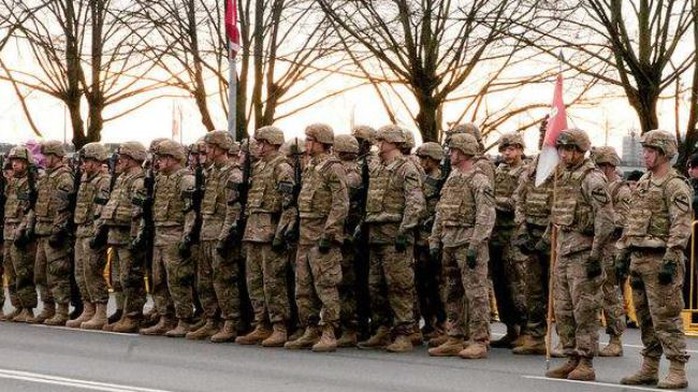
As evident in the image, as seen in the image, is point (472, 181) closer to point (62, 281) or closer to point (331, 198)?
point (331, 198)

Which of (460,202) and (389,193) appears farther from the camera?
(389,193)

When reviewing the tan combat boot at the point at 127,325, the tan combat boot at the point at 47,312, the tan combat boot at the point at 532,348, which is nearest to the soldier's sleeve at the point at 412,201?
the tan combat boot at the point at 532,348

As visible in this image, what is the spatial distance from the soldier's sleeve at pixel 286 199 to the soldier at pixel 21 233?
12.4 feet

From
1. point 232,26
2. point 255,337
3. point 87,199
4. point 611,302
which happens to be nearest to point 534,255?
point 611,302

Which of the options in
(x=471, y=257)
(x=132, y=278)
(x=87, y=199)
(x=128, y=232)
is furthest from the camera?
(x=87, y=199)

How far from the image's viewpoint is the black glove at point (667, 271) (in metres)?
11.8

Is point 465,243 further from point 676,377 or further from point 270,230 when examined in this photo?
point 676,377

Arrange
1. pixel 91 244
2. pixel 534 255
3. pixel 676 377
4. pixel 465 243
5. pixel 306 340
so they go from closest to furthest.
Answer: pixel 676 377
pixel 465 243
pixel 534 255
pixel 306 340
pixel 91 244

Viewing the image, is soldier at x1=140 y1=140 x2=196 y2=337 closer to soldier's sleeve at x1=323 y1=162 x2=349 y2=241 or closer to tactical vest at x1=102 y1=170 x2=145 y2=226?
tactical vest at x1=102 y1=170 x2=145 y2=226

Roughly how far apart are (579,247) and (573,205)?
365 millimetres

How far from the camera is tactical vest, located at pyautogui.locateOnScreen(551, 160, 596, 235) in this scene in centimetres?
1258

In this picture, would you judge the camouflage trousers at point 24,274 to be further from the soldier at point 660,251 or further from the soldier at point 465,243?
the soldier at point 660,251

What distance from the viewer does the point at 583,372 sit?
1243 centimetres

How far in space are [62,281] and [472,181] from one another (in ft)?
18.0
